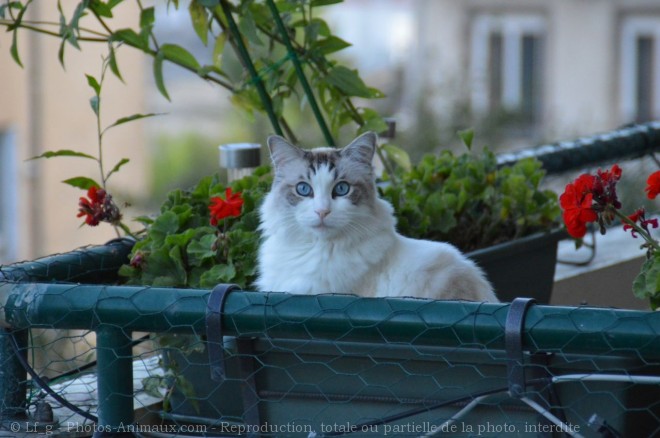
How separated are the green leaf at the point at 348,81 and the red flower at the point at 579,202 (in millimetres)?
664

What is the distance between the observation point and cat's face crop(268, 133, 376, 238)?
57.3 inches

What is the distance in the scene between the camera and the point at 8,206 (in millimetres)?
8898

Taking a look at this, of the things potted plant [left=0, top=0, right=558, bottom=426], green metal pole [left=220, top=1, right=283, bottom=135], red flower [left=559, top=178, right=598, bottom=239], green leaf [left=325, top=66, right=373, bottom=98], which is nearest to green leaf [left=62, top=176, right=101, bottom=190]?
potted plant [left=0, top=0, right=558, bottom=426]

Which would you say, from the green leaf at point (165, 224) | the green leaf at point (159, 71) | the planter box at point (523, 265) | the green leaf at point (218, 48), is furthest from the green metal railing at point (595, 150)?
the green leaf at point (165, 224)

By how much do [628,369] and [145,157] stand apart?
340 inches

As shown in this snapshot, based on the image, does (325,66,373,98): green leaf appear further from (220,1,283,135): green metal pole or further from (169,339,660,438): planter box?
(169,339,660,438): planter box

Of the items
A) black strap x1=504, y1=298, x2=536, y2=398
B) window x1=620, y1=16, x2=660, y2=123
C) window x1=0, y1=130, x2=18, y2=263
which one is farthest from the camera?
window x1=620, y1=16, x2=660, y2=123

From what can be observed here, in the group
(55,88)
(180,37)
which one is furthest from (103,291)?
(180,37)

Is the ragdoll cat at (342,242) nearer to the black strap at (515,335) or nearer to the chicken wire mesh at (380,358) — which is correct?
the chicken wire mesh at (380,358)

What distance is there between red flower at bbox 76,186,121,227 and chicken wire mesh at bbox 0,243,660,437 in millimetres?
335

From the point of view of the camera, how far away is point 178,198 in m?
1.59

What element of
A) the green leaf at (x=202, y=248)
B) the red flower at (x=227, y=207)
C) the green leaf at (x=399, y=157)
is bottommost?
the green leaf at (x=202, y=248)

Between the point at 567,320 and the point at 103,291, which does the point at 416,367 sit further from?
the point at 103,291

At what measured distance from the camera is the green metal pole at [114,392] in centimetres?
110
